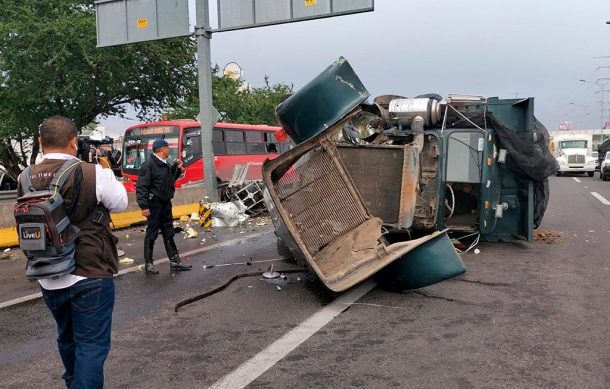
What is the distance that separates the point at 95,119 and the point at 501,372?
25186 millimetres

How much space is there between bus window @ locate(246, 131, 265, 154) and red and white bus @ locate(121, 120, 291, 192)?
0.23m

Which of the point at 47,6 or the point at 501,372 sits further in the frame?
the point at 47,6

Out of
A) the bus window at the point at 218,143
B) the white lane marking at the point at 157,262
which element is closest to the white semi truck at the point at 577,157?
the bus window at the point at 218,143

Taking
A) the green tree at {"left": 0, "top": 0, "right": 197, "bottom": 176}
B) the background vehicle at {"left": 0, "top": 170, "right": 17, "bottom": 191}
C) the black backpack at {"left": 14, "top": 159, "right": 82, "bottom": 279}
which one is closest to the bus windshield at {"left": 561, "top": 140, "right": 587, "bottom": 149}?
the green tree at {"left": 0, "top": 0, "right": 197, "bottom": 176}

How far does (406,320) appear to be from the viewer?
5.01m

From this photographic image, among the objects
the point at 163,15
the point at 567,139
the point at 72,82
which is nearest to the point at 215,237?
the point at 163,15

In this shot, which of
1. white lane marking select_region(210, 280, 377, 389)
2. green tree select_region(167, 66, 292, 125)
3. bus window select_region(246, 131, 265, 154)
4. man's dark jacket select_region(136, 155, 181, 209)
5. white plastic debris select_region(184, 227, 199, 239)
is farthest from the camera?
green tree select_region(167, 66, 292, 125)

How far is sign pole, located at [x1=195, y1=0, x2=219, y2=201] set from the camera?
14.8 meters

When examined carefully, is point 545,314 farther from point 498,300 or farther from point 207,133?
point 207,133

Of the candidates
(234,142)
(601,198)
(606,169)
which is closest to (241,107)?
(234,142)

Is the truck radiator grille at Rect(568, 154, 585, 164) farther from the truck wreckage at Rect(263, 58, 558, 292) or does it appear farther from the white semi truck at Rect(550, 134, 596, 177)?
the truck wreckage at Rect(263, 58, 558, 292)

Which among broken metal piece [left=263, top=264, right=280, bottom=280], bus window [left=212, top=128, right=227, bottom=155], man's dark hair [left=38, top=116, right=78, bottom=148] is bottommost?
broken metal piece [left=263, top=264, right=280, bottom=280]

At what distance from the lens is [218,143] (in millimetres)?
19297

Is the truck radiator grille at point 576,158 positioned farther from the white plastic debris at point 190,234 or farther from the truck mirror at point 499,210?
the white plastic debris at point 190,234
